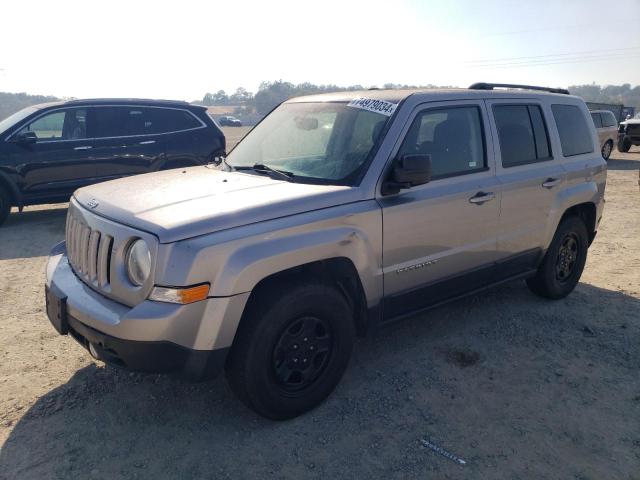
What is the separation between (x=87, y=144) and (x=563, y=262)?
23.0 ft

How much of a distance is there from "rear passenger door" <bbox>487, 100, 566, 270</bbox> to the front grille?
2.87m

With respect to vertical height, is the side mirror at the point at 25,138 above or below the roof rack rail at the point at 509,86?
below

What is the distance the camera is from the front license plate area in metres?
2.93

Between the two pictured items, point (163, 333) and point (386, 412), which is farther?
point (386, 412)

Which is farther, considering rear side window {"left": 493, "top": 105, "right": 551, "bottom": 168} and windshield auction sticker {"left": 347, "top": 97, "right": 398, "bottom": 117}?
rear side window {"left": 493, "top": 105, "right": 551, "bottom": 168}

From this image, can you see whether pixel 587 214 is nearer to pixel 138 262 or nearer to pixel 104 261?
pixel 138 262

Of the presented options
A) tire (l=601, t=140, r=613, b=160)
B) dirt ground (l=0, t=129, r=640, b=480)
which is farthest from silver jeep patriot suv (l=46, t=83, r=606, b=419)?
tire (l=601, t=140, r=613, b=160)

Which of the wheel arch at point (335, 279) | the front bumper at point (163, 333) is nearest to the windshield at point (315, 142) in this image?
the wheel arch at point (335, 279)

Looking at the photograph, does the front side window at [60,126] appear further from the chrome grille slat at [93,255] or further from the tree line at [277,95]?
the tree line at [277,95]

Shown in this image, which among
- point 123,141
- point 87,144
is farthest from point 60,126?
point 123,141

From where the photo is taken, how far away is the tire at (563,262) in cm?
477

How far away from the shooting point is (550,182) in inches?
175

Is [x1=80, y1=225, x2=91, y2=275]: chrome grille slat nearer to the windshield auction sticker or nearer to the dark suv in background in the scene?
the windshield auction sticker

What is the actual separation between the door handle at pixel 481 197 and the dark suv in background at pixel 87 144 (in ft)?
20.5
